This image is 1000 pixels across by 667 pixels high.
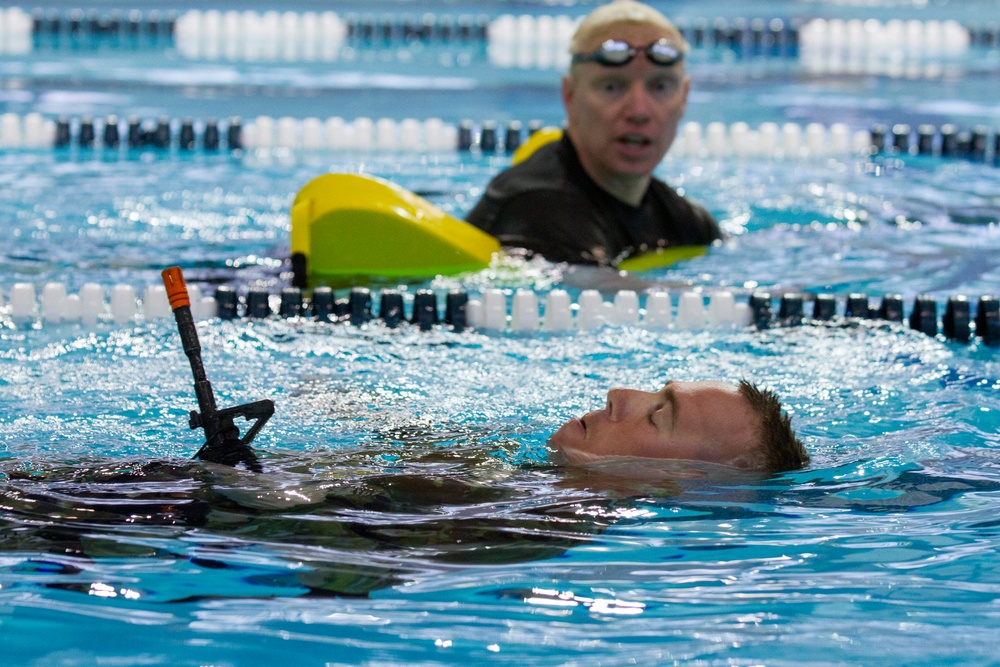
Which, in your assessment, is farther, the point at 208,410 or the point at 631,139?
the point at 631,139

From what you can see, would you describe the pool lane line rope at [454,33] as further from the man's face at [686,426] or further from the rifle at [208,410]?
the rifle at [208,410]

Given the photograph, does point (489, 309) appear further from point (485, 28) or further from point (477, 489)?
point (485, 28)

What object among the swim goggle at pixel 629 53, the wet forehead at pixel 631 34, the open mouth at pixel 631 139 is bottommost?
the open mouth at pixel 631 139

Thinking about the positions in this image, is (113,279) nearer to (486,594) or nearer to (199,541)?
(199,541)

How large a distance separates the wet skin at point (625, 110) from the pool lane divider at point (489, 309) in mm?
596

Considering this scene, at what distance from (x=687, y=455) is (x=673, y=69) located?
7.42ft

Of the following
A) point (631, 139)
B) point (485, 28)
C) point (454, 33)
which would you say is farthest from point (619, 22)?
point (485, 28)

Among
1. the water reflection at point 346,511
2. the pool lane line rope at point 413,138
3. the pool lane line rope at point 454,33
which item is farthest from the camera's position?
the pool lane line rope at point 454,33

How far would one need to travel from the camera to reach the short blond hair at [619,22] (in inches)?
167

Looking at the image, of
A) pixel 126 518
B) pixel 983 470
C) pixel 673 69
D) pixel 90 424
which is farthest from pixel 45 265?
pixel 983 470

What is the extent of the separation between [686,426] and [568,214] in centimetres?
203

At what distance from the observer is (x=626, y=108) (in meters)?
4.21


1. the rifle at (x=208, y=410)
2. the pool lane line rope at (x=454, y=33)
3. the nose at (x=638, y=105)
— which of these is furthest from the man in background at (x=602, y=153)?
the pool lane line rope at (x=454, y=33)

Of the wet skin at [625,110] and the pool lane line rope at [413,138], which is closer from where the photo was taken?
the wet skin at [625,110]
